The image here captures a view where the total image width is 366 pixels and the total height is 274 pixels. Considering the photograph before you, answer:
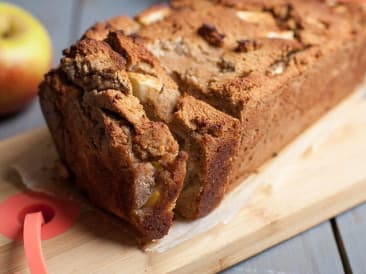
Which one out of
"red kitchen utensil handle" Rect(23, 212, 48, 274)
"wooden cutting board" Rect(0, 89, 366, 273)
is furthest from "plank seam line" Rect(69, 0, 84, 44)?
"red kitchen utensil handle" Rect(23, 212, 48, 274)

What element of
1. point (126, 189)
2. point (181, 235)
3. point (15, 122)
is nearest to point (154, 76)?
point (126, 189)

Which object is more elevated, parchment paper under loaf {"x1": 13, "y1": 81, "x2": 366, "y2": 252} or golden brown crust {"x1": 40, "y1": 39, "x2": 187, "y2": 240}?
golden brown crust {"x1": 40, "y1": 39, "x2": 187, "y2": 240}

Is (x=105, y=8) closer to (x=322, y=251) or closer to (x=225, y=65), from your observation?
(x=225, y=65)

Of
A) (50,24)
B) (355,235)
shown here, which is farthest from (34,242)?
(50,24)

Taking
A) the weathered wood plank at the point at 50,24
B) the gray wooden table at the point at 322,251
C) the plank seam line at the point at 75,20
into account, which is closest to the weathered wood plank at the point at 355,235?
the gray wooden table at the point at 322,251

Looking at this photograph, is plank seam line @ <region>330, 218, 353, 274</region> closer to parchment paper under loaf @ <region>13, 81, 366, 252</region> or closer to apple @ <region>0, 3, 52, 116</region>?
parchment paper under loaf @ <region>13, 81, 366, 252</region>

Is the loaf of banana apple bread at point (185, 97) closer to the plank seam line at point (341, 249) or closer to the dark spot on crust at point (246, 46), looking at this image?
the dark spot on crust at point (246, 46)

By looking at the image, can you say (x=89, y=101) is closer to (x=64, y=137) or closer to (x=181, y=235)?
(x=64, y=137)

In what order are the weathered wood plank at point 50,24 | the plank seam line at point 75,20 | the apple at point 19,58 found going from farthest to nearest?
the plank seam line at point 75,20, the weathered wood plank at point 50,24, the apple at point 19,58
